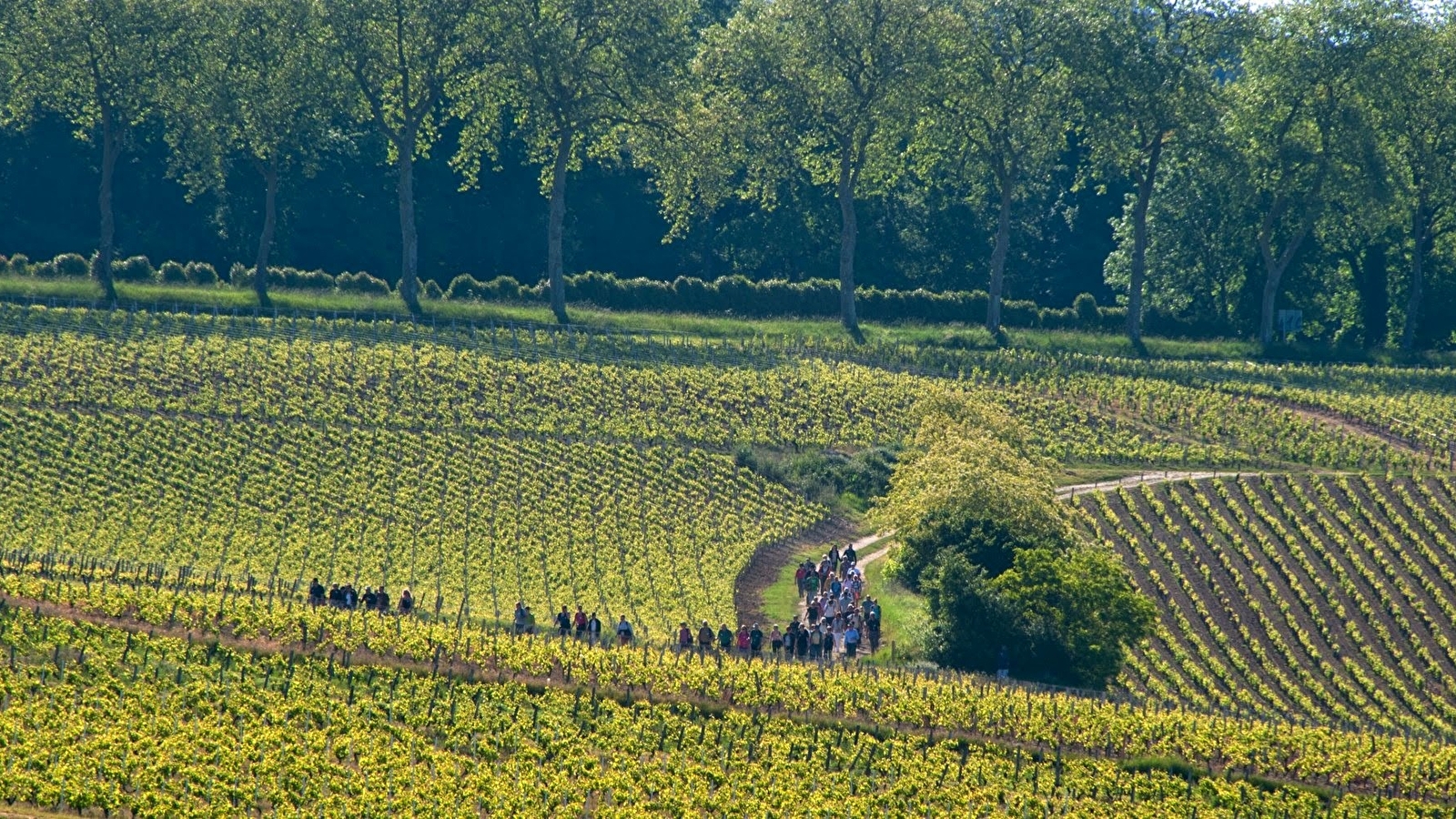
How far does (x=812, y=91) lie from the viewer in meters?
89.6

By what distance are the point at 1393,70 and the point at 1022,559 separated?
2010 inches

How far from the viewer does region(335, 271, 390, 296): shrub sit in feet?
290

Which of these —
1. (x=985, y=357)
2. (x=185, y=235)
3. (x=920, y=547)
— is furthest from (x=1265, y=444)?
(x=185, y=235)

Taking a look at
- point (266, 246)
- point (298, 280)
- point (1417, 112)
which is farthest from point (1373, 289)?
point (266, 246)

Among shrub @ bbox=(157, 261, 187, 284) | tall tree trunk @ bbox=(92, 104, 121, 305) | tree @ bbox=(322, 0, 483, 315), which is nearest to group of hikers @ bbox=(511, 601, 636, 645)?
tree @ bbox=(322, 0, 483, 315)

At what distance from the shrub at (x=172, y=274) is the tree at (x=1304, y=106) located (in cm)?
4988

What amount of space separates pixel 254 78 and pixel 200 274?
8979mm

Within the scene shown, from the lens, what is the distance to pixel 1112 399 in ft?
264

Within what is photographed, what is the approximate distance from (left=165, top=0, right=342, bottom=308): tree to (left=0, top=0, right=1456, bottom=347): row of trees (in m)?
0.13

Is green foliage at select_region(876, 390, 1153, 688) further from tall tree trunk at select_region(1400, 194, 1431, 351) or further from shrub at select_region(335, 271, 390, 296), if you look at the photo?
tall tree trunk at select_region(1400, 194, 1431, 351)

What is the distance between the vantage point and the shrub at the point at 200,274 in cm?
8688

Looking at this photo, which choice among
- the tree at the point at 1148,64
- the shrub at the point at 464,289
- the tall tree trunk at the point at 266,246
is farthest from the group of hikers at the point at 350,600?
the tree at the point at 1148,64

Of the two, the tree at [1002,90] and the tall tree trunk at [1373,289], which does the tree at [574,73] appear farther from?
the tall tree trunk at [1373,289]

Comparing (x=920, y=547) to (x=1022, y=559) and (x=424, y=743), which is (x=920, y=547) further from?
(x=424, y=743)
